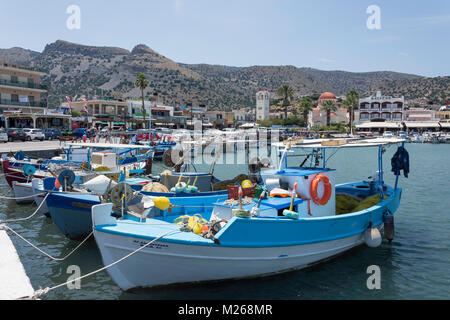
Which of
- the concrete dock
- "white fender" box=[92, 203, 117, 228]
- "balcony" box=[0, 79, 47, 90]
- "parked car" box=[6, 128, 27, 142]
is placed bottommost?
the concrete dock

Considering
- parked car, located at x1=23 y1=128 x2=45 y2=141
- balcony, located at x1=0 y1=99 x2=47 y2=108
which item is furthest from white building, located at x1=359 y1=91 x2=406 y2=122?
parked car, located at x1=23 y1=128 x2=45 y2=141

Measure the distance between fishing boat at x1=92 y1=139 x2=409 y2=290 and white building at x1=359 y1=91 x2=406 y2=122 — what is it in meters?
106

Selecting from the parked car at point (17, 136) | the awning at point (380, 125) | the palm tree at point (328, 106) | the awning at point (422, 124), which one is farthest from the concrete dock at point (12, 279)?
the awning at point (422, 124)

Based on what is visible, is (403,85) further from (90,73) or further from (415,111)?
(90,73)

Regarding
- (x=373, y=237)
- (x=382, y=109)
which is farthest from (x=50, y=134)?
(x=382, y=109)

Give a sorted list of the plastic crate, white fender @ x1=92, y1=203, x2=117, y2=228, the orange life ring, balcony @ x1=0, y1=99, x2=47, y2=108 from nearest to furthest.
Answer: white fender @ x1=92, y1=203, x2=117, y2=228, the plastic crate, the orange life ring, balcony @ x1=0, y1=99, x2=47, y2=108

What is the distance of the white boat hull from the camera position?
858 cm

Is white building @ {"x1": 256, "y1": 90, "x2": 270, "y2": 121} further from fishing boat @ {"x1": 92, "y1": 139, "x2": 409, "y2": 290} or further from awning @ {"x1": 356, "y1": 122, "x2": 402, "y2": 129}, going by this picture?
fishing boat @ {"x1": 92, "y1": 139, "x2": 409, "y2": 290}

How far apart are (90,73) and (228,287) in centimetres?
18884

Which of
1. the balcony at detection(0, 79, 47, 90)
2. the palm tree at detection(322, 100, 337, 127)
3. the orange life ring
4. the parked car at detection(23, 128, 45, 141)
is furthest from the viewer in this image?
the palm tree at detection(322, 100, 337, 127)

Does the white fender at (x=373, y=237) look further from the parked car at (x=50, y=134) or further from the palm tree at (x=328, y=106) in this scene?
the palm tree at (x=328, y=106)

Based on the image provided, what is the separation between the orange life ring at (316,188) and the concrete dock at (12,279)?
7.68 metres

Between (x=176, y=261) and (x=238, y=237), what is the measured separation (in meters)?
1.61

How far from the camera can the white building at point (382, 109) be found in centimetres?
10750
